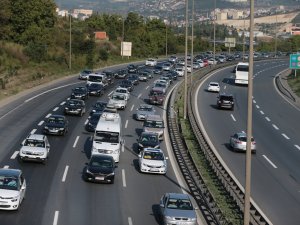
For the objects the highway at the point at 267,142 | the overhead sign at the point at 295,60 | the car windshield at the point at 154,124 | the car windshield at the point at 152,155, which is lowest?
the highway at the point at 267,142

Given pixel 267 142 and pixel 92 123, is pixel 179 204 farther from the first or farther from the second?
pixel 267 142

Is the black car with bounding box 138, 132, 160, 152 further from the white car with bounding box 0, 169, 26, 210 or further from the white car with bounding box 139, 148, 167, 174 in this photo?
the white car with bounding box 0, 169, 26, 210

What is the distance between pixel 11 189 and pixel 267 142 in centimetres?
2768

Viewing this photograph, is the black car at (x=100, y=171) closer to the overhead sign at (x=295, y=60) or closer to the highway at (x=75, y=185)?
the highway at (x=75, y=185)

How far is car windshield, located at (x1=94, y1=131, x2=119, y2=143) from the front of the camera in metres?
38.3

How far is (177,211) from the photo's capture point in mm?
25484

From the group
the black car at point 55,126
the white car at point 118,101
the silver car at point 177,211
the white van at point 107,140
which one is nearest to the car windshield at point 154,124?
the black car at point 55,126

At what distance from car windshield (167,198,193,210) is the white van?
38.3 ft

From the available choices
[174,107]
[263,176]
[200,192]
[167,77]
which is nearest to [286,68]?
[167,77]

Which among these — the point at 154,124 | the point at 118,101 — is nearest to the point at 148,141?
the point at 154,124

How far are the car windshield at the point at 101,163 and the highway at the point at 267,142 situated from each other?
7642 mm

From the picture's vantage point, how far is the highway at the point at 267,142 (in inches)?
1249

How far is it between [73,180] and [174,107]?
30639mm

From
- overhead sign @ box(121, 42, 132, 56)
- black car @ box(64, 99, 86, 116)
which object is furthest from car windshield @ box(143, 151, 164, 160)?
overhead sign @ box(121, 42, 132, 56)
